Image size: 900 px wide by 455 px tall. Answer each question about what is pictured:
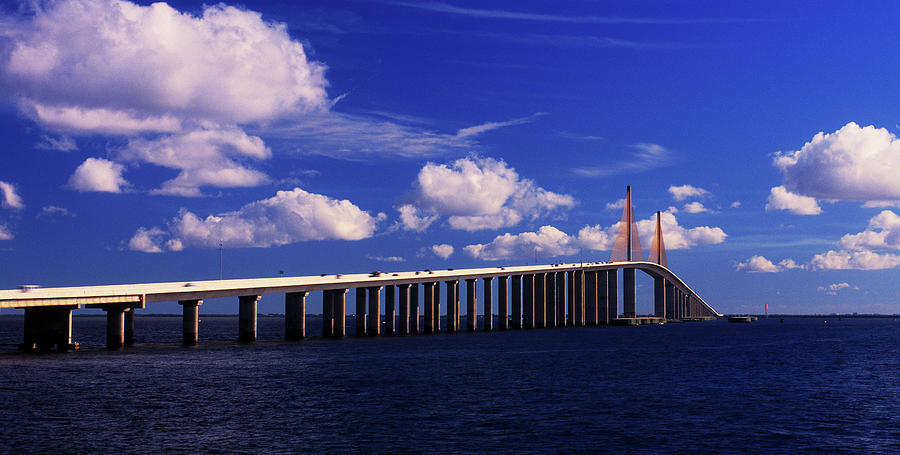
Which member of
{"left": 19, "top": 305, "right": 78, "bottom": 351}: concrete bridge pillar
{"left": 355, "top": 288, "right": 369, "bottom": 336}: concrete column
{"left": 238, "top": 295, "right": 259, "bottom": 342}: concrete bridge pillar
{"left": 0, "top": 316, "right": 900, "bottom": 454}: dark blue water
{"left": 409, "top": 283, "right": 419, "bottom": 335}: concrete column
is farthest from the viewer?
{"left": 409, "top": 283, "right": 419, "bottom": 335}: concrete column

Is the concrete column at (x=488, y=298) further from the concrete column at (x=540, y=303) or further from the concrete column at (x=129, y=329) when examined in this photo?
the concrete column at (x=129, y=329)

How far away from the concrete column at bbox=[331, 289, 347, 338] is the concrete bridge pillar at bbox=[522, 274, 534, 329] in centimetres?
6984

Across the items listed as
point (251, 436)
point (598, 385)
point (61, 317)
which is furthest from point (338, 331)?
point (251, 436)

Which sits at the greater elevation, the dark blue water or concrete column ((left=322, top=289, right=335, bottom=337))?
concrete column ((left=322, top=289, right=335, bottom=337))

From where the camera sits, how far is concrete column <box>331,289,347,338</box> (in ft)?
427

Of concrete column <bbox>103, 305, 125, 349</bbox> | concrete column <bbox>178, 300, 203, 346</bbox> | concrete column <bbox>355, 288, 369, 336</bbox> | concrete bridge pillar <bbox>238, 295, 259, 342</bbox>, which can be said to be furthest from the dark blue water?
concrete column <bbox>355, 288, 369, 336</bbox>

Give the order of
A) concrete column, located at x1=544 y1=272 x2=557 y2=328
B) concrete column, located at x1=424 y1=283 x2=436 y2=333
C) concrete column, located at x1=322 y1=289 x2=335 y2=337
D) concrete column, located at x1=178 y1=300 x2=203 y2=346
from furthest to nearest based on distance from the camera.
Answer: concrete column, located at x1=544 y1=272 x2=557 y2=328, concrete column, located at x1=424 y1=283 x2=436 y2=333, concrete column, located at x1=322 y1=289 x2=335 y2=337, concrete column, located at x1=178 y1=300 x2=203 y2=346

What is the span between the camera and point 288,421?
42.5 m

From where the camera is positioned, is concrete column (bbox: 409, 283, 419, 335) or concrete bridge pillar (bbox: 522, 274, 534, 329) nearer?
concrete column (bbox: 409, 283, 419, 335)

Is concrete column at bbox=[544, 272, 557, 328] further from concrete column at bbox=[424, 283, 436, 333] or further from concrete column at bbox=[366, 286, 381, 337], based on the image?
concrete column at bbox=[366, 286, 381, 337]

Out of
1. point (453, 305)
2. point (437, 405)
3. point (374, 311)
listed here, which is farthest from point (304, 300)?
point (437, 405)

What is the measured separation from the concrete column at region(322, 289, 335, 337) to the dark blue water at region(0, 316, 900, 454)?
44.8 meters

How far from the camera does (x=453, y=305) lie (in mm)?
165625

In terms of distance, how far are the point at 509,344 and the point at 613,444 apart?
79106mm
